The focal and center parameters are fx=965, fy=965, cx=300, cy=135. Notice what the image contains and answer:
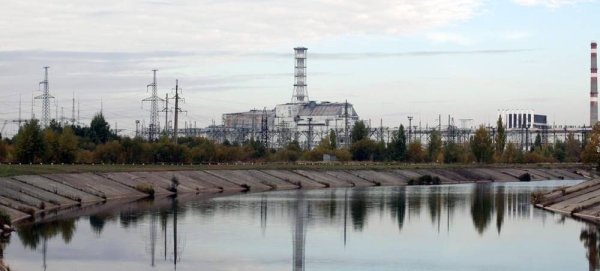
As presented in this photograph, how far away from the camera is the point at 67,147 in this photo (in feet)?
260

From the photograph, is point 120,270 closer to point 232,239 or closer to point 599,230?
A: point 232,239

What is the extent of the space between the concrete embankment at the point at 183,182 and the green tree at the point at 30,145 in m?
10.1

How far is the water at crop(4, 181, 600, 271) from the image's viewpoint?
3266 centimetres

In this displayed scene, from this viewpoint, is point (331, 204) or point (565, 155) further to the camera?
point (565, 155)

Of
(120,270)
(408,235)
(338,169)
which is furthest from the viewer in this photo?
(338,169)

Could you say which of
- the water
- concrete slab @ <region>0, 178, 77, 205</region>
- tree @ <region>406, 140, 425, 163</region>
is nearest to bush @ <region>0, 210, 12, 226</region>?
the water

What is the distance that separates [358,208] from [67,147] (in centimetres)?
3153

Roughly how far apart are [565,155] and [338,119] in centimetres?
5493

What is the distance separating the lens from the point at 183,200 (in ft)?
203

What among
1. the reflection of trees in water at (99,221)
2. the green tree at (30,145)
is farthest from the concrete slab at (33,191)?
the green tree at (30,145)

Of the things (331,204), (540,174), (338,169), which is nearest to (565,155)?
(540,174)

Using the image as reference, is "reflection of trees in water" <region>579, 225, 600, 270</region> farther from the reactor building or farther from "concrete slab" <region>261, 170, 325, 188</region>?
the reactor building

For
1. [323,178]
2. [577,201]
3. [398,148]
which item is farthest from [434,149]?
[577,201]

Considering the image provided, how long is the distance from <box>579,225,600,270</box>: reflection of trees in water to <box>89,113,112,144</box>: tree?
72.4 meters
